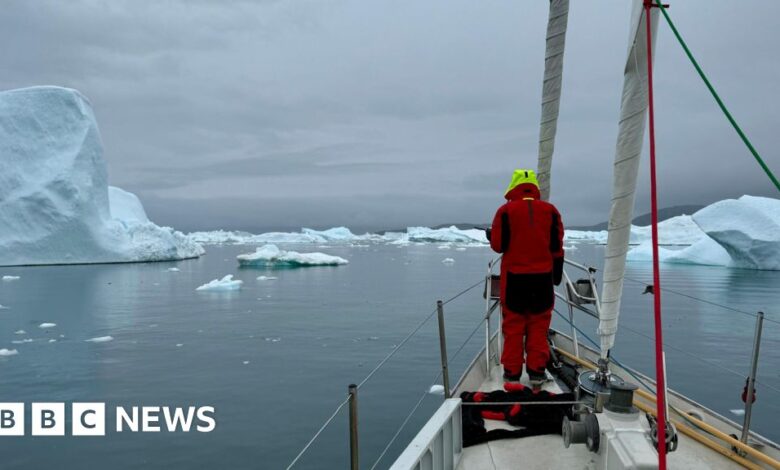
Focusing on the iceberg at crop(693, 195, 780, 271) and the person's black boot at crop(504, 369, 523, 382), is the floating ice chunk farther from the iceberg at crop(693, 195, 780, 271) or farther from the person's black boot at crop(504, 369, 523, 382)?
the person's black boot at crop(504, 369, 523, 382)

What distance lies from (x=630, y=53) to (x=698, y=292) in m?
21.0

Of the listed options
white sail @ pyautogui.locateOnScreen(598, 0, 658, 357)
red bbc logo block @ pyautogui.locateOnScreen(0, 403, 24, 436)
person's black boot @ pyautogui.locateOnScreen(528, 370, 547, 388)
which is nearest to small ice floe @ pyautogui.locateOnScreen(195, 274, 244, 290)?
red bbc logo block @ pyautogui.locateOnScreen(0, 403, 24, 436)

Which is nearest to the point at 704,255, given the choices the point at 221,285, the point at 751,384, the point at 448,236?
the point at 221,285

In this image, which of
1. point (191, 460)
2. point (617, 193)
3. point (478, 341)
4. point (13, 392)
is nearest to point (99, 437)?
point (191, 460)

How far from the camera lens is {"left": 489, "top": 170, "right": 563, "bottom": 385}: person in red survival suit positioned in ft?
11.5

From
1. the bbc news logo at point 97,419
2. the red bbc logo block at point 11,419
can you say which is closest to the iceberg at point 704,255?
the bbc news logo at point 97,419

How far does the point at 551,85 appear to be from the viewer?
13.9 ft

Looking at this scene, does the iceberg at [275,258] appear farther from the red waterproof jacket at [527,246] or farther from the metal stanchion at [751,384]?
the metal stanchion at [751,384]

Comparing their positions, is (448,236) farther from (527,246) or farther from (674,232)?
(527,246)

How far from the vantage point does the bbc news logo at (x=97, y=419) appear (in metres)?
5.99

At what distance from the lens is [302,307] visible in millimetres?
16094

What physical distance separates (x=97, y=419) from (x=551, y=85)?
6597mm

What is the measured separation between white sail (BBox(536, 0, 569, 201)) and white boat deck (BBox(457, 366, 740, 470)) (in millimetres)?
2258

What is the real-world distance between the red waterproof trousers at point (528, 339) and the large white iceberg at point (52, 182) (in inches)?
1383
